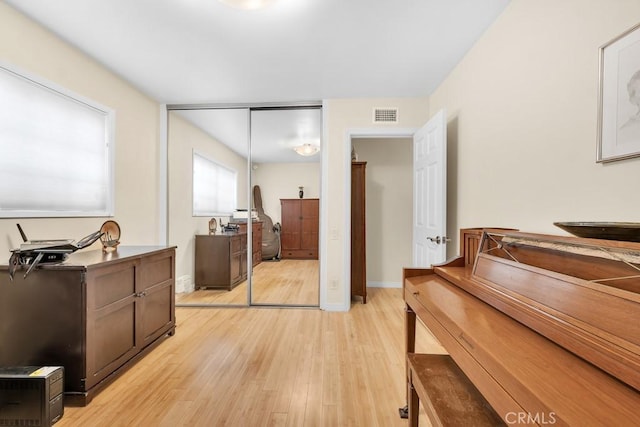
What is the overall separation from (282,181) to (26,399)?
5.02 m

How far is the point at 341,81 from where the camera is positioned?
2598 millimetres

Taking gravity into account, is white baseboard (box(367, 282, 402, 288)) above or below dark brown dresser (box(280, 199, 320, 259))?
below

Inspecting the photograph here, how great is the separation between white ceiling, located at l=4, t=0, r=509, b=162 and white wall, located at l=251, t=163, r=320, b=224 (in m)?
3.16

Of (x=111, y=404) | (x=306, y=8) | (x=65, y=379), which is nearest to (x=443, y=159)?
(x=306, y=8)

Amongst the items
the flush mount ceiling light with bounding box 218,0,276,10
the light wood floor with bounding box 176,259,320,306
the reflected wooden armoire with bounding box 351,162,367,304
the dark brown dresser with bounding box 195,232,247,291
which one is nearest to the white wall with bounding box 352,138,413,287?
the reflected wooden armoire with bounding box 351,162,367,304

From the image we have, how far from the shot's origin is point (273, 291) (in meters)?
3.67

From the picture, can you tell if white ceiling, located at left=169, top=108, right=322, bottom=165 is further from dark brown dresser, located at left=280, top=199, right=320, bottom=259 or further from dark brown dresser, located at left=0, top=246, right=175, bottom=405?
dark brown dresser, located at left=0, top=246, right=175, bottom=405

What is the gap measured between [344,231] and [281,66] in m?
1.79

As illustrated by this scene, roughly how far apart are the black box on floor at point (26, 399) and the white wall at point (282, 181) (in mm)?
4723

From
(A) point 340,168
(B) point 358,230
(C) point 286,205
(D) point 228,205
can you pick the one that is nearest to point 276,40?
(A) point 340,168

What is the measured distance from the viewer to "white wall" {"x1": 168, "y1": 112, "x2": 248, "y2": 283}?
3.31 meters

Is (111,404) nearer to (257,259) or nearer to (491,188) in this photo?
(491,188)

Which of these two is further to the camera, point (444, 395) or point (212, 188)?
point (212, 188)

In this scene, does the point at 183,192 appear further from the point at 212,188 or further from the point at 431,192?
the point at 431,192
